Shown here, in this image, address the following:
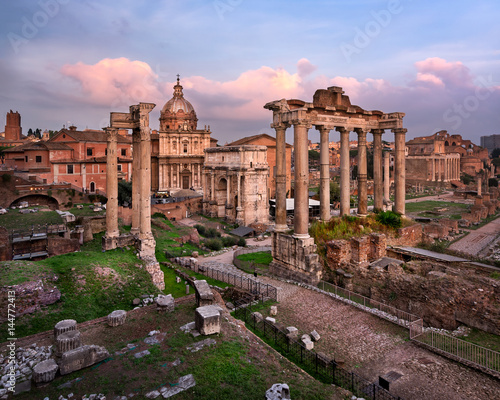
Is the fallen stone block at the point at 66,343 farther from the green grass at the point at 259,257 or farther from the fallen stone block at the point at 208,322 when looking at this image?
the green grass at the point at 259,257

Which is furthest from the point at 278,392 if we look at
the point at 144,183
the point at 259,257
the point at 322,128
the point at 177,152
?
the point at 177,152

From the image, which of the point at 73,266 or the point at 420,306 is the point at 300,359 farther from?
the point at 73,266

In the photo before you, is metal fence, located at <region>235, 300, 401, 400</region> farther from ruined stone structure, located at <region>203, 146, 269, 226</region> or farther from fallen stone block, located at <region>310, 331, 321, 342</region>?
ruined stone structure, located at <region>203, 146, 269, 226</region>

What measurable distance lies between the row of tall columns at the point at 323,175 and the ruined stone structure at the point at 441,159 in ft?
257

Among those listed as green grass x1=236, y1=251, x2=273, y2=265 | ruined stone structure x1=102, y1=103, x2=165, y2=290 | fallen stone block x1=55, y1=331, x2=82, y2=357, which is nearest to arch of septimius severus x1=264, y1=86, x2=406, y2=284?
green grass x1=236, y1=251, x2=273, y2=265

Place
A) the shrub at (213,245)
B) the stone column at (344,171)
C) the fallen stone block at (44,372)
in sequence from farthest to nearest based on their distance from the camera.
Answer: the shrub at (213,245) → the stone column at (344,171) → the fallen stone block at (44,372)

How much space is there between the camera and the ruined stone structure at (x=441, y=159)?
90.5 m

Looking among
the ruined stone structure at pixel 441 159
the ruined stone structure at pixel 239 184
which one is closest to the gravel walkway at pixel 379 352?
the ruined stone structure at pixel 239 184

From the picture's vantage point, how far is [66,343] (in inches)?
316

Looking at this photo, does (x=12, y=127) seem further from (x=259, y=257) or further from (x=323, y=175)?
(x=323, y=175)

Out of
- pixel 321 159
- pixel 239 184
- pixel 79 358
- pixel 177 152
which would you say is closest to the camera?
pixel 79 358

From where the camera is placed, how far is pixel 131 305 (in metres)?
12.3

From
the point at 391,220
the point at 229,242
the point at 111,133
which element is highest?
the point at 111,133

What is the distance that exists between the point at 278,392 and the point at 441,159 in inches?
3880
